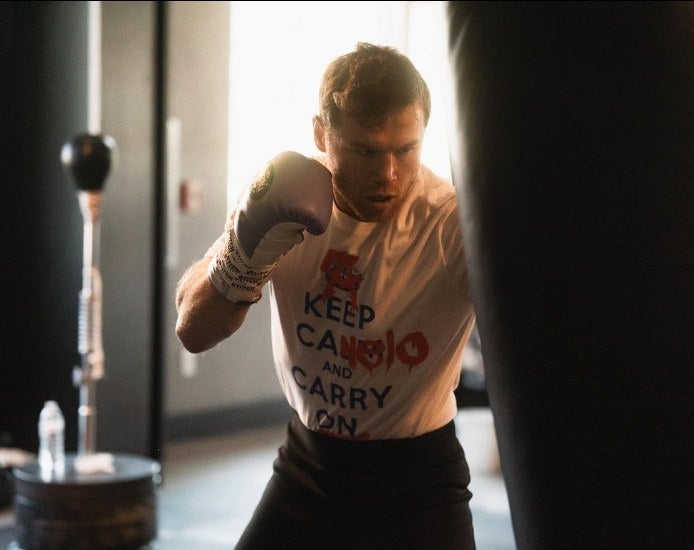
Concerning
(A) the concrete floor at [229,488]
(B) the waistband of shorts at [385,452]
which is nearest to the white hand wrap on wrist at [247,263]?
(B) the waistband of shorts at [385,452]

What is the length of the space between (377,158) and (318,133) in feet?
0.71

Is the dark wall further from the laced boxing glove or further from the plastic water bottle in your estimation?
the laced boxing glove

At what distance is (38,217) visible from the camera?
12.1 feet

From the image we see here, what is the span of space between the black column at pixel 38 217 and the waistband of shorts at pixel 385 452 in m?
2.40

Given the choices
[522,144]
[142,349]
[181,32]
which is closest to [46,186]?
[142,349]

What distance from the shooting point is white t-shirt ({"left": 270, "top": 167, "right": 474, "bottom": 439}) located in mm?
1420

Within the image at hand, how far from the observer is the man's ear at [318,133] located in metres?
1.46

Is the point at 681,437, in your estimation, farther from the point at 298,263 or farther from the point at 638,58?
the point at 298,263

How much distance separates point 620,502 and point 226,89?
13.8 ft

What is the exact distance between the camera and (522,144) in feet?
2.03

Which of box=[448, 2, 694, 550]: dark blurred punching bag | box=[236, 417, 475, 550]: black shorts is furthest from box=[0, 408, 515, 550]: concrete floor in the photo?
box=[448, 2, 694, 550]: dark blurred punching bag

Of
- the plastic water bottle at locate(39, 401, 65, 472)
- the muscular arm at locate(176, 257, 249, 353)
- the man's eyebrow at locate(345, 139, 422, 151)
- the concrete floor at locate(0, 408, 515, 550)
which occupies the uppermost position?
the man's eyebrow at locate(345, 139, 422, 151)

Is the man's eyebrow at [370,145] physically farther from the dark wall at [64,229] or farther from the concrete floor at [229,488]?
the dark wall at [64,229]

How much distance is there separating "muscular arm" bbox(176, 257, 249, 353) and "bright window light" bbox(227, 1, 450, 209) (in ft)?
10.5
